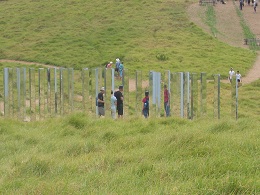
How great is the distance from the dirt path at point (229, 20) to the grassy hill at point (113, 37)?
92 centimetres

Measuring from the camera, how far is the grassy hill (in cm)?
3017

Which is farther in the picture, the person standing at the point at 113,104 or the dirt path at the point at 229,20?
the dirt path at the point at 229,20

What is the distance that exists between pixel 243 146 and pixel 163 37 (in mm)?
27066

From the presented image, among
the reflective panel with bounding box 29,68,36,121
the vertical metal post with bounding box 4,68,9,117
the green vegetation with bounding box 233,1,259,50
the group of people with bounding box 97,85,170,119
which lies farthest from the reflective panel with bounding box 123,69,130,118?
the green vegetation with bounding box 233,1,259,50

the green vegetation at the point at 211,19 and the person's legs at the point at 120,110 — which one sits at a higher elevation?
the green vegetation at the point at 211,19

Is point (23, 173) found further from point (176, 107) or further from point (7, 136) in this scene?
point (176, 107)

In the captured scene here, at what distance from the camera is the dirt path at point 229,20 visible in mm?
36694

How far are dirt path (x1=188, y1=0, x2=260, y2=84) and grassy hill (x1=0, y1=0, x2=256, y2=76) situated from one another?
0.92 meters

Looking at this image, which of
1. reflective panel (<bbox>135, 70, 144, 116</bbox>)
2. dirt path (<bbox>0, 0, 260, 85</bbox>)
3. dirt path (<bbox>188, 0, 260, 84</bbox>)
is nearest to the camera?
reflective panel (<bbox>135, 70, 144, 116</bbox>)

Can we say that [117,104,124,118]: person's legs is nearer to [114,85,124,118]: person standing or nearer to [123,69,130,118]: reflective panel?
[114,85,124,118]: person standing

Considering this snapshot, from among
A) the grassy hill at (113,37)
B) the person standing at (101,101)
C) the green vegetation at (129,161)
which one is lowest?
the green vegetation at (129,161)

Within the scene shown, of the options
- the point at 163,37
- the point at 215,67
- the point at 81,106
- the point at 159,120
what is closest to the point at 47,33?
the point at 163,37

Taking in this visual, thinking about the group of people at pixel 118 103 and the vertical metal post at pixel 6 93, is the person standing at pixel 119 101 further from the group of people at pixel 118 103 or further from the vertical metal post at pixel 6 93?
the vertical metal post at pixel 6 93

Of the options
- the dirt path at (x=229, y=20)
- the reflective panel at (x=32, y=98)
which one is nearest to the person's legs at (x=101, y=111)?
the reflective panel at (x=32, y=98)
